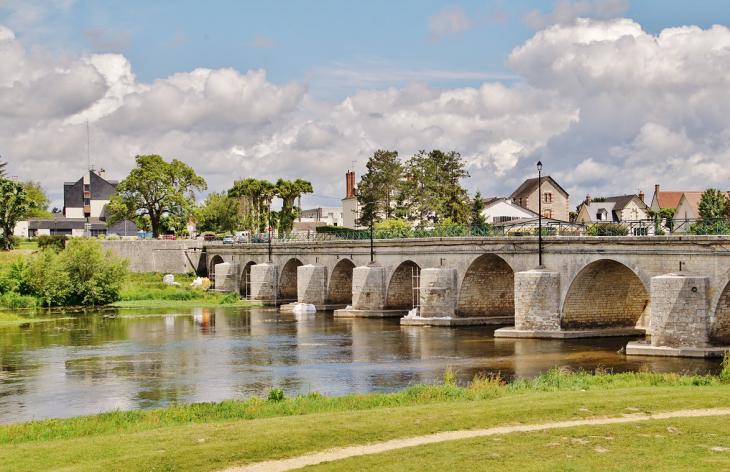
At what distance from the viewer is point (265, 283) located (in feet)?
243

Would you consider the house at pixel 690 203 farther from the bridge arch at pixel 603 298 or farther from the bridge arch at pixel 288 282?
the bridge arch at pixel 603 298

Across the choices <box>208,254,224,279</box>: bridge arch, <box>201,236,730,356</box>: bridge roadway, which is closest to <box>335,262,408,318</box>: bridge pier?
<box>201,236,730,356</box>: bridge roadway

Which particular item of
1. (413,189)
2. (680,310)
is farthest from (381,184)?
(680,310)

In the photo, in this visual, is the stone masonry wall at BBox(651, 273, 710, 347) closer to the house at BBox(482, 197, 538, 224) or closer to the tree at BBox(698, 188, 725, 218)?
the tree at BBox(698, 188, 725, 218)

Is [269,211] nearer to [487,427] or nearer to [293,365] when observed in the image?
[293,365]

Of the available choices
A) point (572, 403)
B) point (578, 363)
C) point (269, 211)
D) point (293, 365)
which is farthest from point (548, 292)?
point (269, 211)

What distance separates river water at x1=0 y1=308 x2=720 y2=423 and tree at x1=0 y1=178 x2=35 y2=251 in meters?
32.7

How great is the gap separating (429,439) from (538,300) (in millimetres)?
25521

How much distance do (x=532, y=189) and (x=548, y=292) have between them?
59.7 m

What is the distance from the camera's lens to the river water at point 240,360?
1134 inches

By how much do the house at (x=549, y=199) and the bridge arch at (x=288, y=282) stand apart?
34267 mm

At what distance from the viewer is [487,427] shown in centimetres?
1770

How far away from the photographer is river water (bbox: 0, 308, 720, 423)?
28812 mm

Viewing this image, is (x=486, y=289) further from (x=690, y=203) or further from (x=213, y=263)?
(x=690, y=203)
